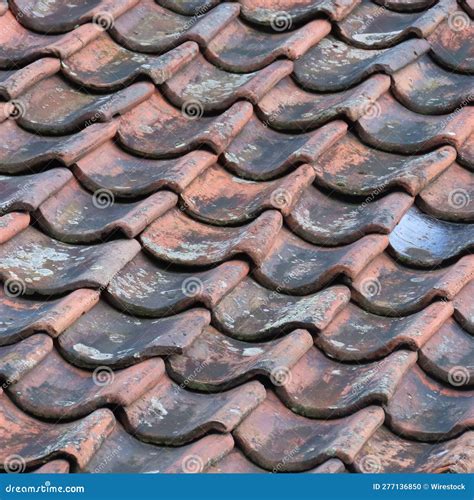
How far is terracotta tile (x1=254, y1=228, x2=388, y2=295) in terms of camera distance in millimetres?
3586

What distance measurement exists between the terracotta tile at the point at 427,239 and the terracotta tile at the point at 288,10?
1181 mm

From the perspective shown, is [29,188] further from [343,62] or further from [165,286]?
[343,62]

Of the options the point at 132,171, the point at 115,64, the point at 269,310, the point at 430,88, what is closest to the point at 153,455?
the point at 269,310

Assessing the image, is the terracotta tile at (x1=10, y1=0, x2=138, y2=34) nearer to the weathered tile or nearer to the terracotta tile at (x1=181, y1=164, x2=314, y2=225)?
the terracotta tile at (x1=181, y1=164, x2=314, y2=225)

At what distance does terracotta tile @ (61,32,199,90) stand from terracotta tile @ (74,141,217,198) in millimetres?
361

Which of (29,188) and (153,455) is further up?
(29,188)

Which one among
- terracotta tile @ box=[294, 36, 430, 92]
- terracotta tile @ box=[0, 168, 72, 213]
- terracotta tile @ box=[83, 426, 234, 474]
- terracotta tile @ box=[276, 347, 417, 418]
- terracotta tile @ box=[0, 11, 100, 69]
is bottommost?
terracotta tile @ box=[83, 426, 234, 474]

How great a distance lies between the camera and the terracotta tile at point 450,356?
331cm

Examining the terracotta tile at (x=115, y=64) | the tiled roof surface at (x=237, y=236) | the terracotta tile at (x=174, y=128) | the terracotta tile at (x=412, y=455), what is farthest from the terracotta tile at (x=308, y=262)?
the terracotta tile at (x=115, y=64)

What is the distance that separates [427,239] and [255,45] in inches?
50.9

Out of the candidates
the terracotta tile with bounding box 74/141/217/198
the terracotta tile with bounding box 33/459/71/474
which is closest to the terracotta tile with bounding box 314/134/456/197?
the terracotta tile with bounding box 74/141/217/198

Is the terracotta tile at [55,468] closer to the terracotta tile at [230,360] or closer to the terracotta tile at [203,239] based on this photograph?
the terracotta tile at [230,360]

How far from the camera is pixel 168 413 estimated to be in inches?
124

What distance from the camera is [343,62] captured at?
4652 mm
